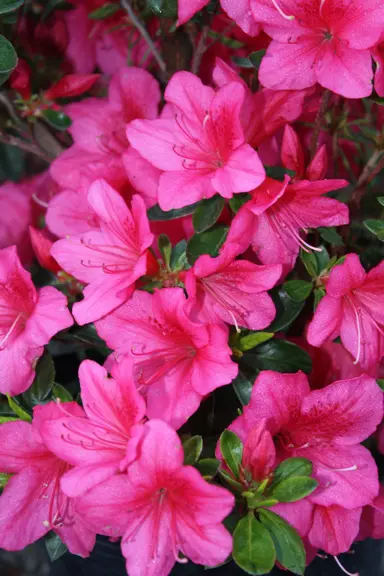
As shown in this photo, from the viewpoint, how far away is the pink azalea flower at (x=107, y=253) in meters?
0.86

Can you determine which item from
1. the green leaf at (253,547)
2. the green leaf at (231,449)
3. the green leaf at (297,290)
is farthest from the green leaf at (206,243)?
the green leaf at (253,547)

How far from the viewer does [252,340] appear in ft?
3.11

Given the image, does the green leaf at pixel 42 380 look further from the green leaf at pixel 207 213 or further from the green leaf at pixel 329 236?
the green leaf at pixel 329 236

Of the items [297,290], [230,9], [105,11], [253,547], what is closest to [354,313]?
[297,290]

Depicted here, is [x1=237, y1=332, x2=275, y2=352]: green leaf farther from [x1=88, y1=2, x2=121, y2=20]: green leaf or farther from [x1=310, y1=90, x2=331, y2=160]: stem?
[x1=88, y1=2, x2=121, y2=20]: green leaf

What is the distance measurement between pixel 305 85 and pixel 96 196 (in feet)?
0.96

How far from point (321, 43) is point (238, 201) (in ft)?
0.72

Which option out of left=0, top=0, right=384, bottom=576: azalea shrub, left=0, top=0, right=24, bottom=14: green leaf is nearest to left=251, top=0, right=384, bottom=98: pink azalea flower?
left=0, top=0, right=384, bottom=576: azalea shrub

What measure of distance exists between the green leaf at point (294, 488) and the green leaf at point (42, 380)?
35cm

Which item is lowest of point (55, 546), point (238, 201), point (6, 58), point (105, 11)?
point (55, 546)

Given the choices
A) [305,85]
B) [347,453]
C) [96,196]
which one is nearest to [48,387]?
[96,196]

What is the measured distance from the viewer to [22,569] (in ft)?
4.73

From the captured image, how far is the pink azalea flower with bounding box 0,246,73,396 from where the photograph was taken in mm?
928

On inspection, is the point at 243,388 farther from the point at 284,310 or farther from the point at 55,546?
the point at 55,546
